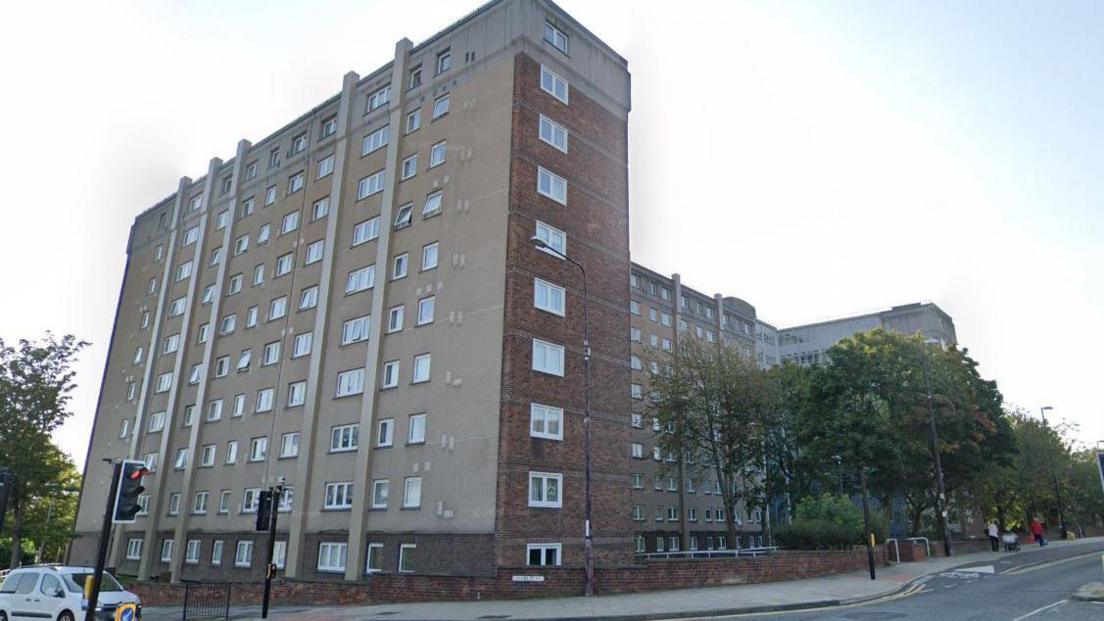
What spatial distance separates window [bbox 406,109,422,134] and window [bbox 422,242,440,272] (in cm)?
643

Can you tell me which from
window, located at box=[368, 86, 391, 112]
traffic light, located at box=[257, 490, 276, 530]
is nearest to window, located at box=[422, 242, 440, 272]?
window, located at box=[368, 86, 391, 112]

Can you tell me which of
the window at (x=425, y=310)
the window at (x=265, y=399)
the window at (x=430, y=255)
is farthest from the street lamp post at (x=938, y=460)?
the window at (x=265, y=399)

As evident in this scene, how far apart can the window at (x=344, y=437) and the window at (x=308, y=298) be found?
7.33m

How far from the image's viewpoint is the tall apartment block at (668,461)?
51219 mm

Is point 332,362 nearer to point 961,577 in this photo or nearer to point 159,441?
point 159,441

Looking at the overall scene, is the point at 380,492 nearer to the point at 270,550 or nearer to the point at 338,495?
the point at 338,495

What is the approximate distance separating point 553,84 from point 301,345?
17.4 m

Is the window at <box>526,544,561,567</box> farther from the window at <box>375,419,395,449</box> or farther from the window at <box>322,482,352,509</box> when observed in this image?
the window at <box>322,482,352,509</box>

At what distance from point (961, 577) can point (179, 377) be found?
131 feet

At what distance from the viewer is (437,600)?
20.3 meters

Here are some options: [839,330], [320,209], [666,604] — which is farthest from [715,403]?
[839,330]

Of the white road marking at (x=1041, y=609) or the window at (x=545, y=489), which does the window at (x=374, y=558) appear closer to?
the window at (x=545, y=489)

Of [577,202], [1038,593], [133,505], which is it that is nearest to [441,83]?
[577,202]

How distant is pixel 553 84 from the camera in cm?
3012
